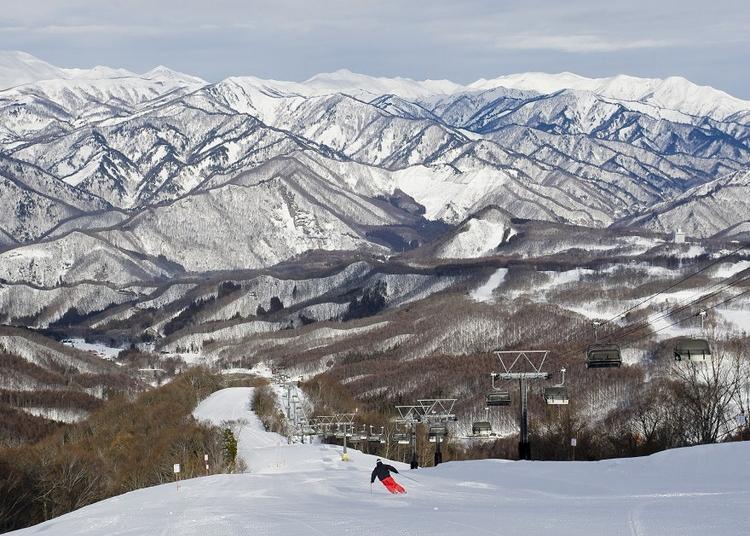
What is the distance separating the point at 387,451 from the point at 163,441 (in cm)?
2494

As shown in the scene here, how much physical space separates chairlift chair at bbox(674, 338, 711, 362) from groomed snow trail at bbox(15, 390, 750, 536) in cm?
560

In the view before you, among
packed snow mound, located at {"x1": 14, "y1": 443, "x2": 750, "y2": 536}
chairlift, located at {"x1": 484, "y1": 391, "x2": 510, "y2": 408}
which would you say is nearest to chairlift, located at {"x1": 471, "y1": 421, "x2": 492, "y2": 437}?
chairlift, located at {"x1": 484, "y1": 391, "x2": 510, "y2": 408}

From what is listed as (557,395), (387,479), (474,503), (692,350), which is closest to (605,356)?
(692,350)

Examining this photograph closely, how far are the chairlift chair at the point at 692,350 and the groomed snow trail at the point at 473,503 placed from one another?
5598 millimetres

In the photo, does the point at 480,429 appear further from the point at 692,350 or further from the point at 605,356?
the point at 692,350

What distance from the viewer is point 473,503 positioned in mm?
42219

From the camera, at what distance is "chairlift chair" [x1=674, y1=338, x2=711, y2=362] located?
58062 millimetres

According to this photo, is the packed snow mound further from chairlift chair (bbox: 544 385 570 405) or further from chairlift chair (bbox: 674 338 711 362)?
chairlift chair (bbox: 544 385 570 405)

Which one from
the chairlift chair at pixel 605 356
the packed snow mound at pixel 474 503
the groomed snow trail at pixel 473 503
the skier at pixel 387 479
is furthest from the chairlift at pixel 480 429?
the skier at pixel 387 479

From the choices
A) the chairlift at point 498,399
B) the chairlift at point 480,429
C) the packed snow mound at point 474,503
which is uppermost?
the chairlift at point 498,399

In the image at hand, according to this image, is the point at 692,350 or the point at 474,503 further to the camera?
the point at 692,350

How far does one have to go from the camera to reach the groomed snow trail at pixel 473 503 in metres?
34.4

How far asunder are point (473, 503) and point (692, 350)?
65.6 feet

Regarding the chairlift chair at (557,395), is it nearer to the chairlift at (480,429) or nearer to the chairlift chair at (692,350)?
the chairlift chair at (692,350)
